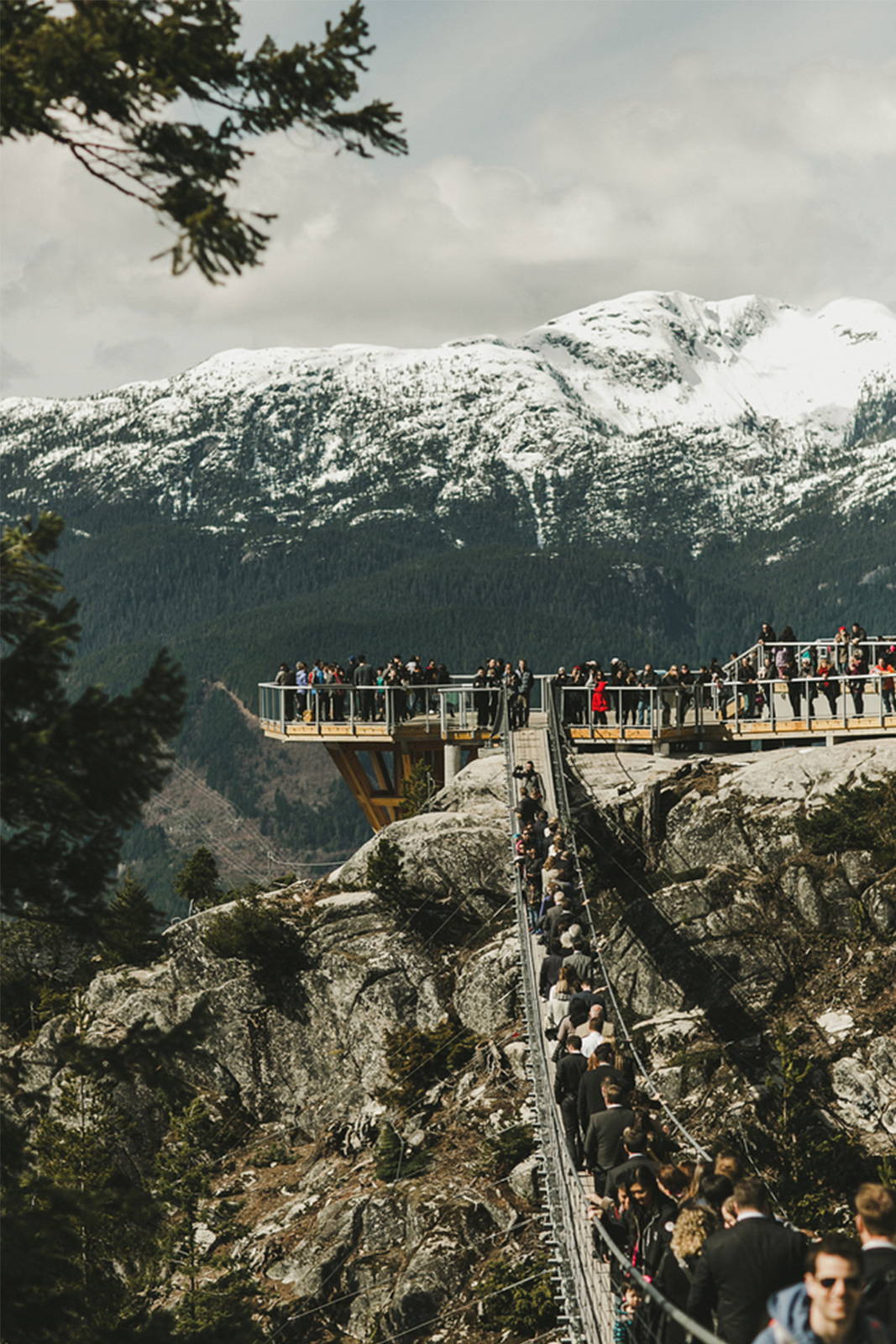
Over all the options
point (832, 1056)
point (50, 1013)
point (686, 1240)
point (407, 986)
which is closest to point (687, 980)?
point (832, 1056)

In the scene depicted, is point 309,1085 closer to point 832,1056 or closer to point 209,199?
point 832,1056

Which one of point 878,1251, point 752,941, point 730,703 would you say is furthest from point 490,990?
point 878,1251

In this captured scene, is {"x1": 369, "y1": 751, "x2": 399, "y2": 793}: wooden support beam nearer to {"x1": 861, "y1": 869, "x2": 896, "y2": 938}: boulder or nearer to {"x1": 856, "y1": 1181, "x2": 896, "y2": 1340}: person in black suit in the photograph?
{"x1": 861, "y1": 869, "x2": 896, "y2": 938}: boulder

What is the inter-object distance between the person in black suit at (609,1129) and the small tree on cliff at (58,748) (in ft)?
14.3

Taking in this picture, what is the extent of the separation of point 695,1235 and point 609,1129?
279 cm

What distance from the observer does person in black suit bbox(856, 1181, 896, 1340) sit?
6688 mm

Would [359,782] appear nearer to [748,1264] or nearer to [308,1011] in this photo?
[308,1011]

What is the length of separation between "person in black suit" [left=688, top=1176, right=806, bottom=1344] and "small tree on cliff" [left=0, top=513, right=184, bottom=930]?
448 centimetres

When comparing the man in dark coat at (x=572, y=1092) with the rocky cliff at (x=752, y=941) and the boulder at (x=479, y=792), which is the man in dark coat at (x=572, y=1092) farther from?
the boulder at (x=479, y=792)

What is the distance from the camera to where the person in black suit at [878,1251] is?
6.69 meters

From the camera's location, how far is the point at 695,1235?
8.60 metres

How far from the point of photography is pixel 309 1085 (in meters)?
27.4

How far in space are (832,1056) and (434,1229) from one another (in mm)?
7026

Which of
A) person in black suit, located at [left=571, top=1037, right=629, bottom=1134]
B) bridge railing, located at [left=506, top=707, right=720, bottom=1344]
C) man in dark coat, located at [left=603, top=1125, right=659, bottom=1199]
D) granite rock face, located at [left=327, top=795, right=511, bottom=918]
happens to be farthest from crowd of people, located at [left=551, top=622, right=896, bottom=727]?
man in dark coat, located at [left=603, top=1125, right=659, bottom=1199]
